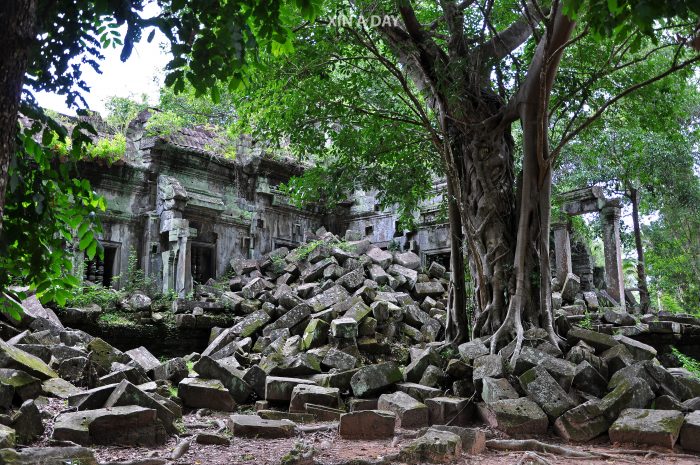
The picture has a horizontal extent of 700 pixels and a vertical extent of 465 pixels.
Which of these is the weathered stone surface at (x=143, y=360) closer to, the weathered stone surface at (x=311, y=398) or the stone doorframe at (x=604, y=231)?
the weathered stone surface at (x=311, y=398)

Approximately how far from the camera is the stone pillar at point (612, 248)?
11016mm

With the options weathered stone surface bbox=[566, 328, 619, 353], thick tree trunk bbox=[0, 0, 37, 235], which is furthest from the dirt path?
thick tree trunk bbox=[0, 0, 37, 235]

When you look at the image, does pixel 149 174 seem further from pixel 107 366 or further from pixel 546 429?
pixel 546 429

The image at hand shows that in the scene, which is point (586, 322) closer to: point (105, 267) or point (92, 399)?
point (92, 399)

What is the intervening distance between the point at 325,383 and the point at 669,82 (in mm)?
5535

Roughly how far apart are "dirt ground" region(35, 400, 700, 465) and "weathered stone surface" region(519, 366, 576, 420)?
0.23 m

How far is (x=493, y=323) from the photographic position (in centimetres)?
612

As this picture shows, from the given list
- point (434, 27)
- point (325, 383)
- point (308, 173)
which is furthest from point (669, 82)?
point (325, 383)

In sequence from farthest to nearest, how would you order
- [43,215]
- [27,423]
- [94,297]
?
1. [94,297]
2. [27,423]
3. [43,215]

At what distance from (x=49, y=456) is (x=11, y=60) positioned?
7.02 ft

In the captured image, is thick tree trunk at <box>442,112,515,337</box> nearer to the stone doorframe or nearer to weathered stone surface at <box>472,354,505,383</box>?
weathered stone surface at <box>472,354,505,383</box>

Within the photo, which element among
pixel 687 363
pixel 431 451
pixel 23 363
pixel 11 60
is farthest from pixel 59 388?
pixel 687 363

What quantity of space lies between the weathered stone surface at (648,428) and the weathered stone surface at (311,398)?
2410 millimetres

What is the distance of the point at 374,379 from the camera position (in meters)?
5.50
